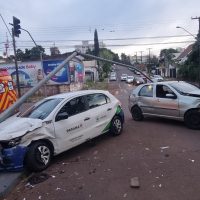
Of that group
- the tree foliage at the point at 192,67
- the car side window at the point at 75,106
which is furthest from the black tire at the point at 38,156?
the tree foliage at the point at 192,67

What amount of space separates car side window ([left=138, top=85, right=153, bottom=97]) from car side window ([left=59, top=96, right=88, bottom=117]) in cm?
378

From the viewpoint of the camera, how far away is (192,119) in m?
10.1

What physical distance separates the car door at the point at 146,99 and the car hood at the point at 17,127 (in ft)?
17.4

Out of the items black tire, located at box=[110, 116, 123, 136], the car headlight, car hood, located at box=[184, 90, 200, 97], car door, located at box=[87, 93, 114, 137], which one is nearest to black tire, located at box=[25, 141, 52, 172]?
the car headlight

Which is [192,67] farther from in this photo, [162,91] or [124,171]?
[124,171]

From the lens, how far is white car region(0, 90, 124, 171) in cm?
691

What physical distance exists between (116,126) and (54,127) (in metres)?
2.76

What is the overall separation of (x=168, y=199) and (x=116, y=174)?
154 cm

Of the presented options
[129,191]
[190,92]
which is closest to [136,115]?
[190,92]

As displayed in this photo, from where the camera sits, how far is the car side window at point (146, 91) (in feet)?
38.8

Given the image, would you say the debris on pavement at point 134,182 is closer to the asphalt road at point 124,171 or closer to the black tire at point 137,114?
the asphalt road at point 124,171

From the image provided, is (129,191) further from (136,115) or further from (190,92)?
(136,115)

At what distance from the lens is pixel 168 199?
16.8 feet

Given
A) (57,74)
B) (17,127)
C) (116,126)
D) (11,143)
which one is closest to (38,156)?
(11,143)
